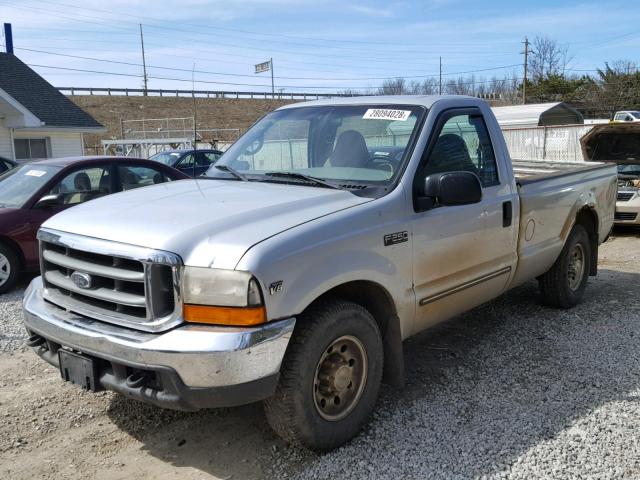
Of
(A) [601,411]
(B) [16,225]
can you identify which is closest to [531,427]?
(A) [601,411]

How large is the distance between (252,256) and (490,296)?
101 inches

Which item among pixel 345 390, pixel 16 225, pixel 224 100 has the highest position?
pixel 224 100

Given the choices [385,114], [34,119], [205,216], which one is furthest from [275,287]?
[34,119]

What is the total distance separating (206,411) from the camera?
161 inches

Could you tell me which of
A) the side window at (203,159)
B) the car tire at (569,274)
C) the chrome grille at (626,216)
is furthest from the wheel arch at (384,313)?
the side window at (203,159)

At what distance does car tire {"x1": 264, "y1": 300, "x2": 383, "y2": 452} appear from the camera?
3205 mm

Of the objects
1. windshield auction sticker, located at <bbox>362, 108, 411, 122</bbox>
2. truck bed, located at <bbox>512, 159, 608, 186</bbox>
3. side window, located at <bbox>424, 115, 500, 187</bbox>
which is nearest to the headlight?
side window, located at <bbox>424, 115, 500, 187</bbox>

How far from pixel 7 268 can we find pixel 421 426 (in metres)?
5.62

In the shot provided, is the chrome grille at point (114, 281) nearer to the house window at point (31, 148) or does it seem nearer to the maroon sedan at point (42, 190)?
the maroon sedan at point (42, 190)

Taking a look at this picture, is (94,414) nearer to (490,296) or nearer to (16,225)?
(490,296)

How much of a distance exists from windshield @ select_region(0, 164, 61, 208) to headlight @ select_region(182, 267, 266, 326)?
214 inches

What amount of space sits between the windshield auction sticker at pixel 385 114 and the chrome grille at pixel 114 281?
78.6 inches

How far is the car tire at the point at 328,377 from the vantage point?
3205 mm

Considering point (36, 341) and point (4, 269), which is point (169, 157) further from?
point (36, 341)
